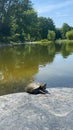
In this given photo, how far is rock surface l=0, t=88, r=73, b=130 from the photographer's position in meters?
7.42

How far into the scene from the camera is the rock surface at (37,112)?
7418mm

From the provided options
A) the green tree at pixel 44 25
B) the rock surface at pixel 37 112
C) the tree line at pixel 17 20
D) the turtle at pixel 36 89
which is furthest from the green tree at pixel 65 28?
the rock surface at pixel 37 112

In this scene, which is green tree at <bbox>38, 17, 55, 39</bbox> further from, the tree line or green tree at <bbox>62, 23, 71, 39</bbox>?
the tree line

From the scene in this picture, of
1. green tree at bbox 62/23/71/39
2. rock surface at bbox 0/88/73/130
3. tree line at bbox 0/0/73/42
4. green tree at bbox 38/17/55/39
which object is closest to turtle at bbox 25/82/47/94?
rock surface at bbox 0/88/73/130

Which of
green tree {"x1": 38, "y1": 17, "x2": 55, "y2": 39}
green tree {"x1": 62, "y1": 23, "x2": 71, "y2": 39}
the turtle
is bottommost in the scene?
green tree {"x1": 62, "y1": 23, "x2": 71, "y2": 39}

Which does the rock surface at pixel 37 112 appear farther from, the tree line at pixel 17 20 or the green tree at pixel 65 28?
the green tree at pixel 65 28

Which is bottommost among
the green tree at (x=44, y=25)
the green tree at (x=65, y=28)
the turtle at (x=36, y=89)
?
the green tree at (x=65, y=28)

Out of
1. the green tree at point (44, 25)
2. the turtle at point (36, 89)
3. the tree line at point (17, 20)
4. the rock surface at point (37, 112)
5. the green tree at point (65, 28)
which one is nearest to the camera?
the rock surface at point (37, 112)

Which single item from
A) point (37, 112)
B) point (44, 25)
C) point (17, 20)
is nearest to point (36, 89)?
point (37, 112)

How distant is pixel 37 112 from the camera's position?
8258 millimetres

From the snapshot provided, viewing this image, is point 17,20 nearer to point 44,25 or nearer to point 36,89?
point 44,25

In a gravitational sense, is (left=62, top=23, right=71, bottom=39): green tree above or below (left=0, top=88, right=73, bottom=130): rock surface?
below

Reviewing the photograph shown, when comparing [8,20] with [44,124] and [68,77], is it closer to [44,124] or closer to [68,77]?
[68,77]

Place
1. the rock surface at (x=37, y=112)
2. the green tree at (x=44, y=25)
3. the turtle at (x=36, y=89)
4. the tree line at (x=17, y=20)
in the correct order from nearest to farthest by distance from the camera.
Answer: the rock surface at (x=37, y=112) < the turtle at (x=36, y=89) < the tree line at (x=17, y=20) < the green tree at (x=44, y=25)
